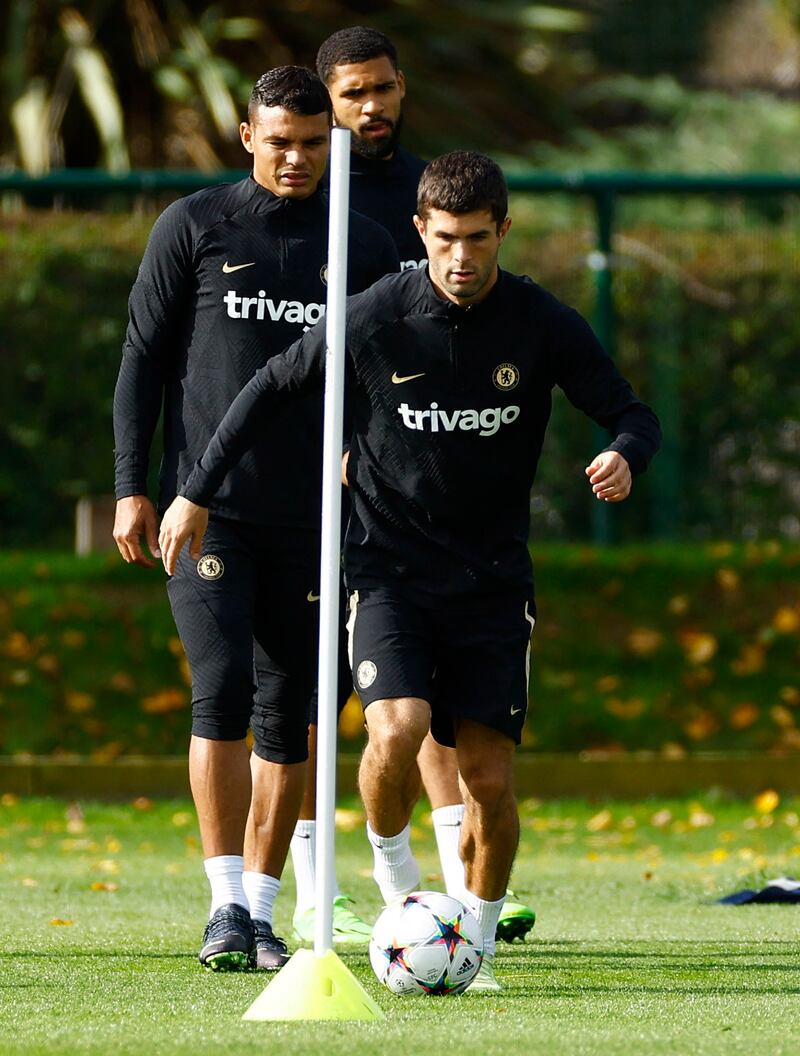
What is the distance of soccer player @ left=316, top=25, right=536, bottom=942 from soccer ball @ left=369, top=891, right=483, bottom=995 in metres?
1.17

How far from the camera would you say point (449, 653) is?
517 centimetres

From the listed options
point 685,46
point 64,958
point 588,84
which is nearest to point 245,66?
point 588,84

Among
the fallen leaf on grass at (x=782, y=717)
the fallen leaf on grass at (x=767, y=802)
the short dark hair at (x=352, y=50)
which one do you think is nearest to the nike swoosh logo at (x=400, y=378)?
the short dark hair at (x=352, y=50)

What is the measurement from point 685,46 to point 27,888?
2490cm

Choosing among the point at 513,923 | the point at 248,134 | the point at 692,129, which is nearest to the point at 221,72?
the point at 248,134

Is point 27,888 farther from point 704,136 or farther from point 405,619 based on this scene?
point 704,136

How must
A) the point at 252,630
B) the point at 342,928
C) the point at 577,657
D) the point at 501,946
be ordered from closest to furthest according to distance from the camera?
the point at 252,630 → the point at 501,946 → the point at 342,928 → the point at 577,657

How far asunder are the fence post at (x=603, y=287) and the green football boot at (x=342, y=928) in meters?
5.49

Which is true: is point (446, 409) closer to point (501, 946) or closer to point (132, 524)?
point (132, 524)

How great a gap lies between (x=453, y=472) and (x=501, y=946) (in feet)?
5.30

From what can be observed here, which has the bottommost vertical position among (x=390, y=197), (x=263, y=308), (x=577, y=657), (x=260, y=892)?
(x=577, y=657)

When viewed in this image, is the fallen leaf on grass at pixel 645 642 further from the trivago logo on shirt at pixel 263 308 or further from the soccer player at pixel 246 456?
the trivago logo on shirt at pixel 263 308

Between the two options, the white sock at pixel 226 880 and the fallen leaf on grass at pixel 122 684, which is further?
the fallen leaf on grass at pixel 122 684

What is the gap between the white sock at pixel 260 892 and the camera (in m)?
5.60
